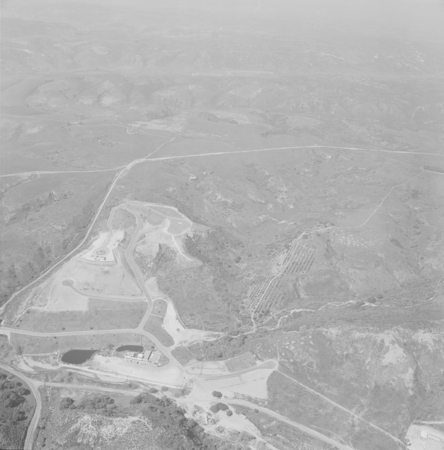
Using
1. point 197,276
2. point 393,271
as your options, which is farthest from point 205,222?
point 393,271

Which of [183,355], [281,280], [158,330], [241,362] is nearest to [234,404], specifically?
[241,362]

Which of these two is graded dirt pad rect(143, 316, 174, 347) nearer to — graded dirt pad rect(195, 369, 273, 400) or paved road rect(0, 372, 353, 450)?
graded dirt pad rect(195, 369, 273, 400)

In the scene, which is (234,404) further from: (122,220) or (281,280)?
(122,220)

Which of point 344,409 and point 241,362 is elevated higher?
point 241,362

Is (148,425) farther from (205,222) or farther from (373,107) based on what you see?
(373,107)

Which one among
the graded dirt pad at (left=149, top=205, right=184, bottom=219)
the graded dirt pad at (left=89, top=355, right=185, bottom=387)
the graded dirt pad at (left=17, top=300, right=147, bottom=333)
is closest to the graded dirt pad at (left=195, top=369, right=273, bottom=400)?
the graded dirt pad at (left=89, top=355, right=185, bottom=387)

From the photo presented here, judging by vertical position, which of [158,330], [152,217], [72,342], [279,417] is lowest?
[279,417]

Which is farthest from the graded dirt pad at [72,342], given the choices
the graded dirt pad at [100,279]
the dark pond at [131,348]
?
the graded dirt pad at [100,279]
